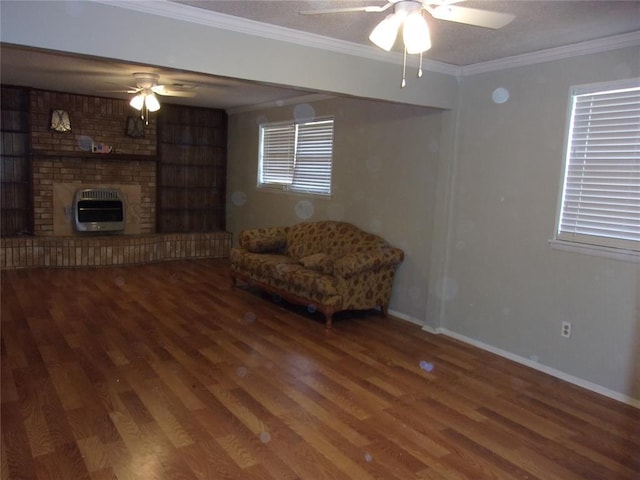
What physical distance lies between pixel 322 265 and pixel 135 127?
4185mm

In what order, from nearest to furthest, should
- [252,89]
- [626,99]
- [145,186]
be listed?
[626,99], [252,89], [145,186]

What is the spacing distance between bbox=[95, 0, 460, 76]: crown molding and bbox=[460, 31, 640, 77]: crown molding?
1.57ft

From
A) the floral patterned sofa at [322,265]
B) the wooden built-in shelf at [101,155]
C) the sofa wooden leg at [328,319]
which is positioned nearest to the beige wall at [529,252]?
the floral patterned sofa at [322,265]

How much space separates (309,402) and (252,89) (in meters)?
3.95

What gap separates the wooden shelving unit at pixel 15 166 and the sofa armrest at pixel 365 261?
4691mm

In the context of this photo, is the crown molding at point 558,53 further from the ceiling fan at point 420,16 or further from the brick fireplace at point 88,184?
the brick fireplace at point 88,184

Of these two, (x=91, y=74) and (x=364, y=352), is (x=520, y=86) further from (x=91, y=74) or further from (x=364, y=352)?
(x=91, y=74)

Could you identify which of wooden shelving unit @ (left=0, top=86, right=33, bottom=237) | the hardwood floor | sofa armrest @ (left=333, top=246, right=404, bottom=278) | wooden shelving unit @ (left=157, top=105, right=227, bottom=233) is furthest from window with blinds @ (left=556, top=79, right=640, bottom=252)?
wooden shelving unit @ (left=0, top=86, right=33, bottom=237)

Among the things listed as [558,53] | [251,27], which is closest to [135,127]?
[251,27]

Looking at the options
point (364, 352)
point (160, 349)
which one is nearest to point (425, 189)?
point (364, 352)

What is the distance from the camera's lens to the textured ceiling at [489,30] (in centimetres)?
278

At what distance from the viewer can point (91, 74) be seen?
5344mm

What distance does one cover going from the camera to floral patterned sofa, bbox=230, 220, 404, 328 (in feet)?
15.2

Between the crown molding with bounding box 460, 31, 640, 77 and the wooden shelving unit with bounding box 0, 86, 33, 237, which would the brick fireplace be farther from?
the crown molding with bounding box 460, 31, 640, 77
